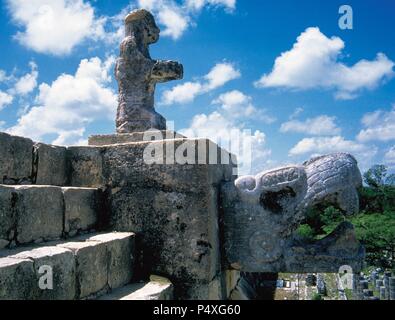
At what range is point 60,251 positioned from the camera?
92.0 inches

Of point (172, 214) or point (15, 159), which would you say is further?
point (172, 214)

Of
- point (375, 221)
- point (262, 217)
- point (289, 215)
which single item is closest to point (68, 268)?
point (262, 217)

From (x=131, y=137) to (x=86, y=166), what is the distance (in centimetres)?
70

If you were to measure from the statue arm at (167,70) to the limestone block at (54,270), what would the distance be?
296 centimetres

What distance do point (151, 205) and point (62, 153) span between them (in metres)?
1.07

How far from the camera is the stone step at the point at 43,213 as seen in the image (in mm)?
2403

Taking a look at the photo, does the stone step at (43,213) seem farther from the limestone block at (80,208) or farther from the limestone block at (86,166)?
the limestone block at (86,166)

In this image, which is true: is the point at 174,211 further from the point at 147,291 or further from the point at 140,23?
the point at 140,23

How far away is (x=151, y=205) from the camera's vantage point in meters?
3.23

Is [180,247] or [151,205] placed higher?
[151,205]

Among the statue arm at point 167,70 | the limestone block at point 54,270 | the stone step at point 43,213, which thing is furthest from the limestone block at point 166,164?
the statue arm at point 167,70
